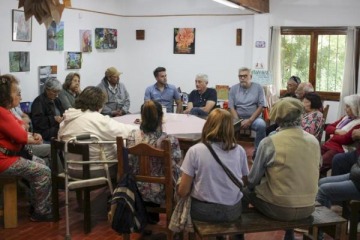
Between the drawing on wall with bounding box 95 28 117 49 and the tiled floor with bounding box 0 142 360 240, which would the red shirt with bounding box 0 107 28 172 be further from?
the drawing on wall with bounding box 95 28 117 49

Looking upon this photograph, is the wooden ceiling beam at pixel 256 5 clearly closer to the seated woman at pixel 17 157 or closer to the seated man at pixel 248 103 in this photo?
the seated man at pixel 248 103

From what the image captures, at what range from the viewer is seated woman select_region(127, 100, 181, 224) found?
3.39 meters

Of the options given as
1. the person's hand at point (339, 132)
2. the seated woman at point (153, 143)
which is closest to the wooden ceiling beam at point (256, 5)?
the person's hand at point (339, 132)

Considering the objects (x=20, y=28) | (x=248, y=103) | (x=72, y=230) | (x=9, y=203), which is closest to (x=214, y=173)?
(x=72, y=230)

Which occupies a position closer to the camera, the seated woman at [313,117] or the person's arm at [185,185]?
the person's arm at [185,185]

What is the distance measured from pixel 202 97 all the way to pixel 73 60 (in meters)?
2.32

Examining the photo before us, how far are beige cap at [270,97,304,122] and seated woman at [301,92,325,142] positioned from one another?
5.57 ft

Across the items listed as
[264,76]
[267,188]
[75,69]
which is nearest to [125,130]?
[267,188]

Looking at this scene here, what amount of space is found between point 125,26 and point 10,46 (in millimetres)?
3193

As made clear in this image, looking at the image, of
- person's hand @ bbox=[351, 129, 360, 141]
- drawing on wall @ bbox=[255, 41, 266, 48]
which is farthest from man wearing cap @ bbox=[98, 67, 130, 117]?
person's hand @ bbox=[351, 129, 360, 141]

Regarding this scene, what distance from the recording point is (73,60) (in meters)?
7.43

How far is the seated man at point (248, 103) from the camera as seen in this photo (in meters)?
6.23

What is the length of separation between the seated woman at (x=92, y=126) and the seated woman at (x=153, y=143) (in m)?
0.50

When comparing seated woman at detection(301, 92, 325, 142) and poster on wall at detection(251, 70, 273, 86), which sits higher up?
poster on wall at detection(251, 70, 273, 86)
